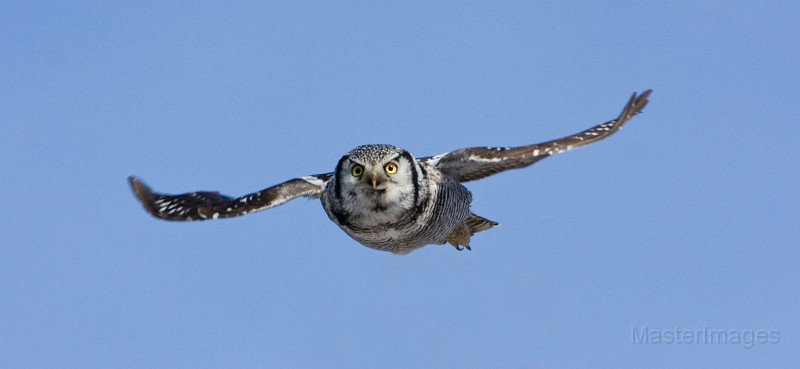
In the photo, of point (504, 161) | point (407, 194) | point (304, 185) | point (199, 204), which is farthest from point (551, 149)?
point (199, 204)

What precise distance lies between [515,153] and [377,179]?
251cm

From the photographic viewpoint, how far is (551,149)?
16594mm

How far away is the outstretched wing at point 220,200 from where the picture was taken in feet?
55.3

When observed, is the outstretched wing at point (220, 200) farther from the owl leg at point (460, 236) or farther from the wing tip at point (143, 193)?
the owl leg at point (460, 236)

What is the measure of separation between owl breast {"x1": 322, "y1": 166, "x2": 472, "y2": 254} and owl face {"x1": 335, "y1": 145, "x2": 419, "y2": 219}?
0.02 m

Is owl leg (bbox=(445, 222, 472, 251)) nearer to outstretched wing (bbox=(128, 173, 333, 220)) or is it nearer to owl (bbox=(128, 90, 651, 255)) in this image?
owl (bbox=(128, 90, 651, 255))

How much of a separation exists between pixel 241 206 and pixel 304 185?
1078 mm

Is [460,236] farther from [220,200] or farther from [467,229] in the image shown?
[220,200]

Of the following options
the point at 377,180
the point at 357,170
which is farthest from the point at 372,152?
the point at 377,180

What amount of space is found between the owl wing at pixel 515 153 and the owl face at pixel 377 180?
121cm

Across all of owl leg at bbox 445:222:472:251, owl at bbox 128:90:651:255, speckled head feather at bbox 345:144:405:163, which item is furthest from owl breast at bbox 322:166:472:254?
owl leg at bbox 445:222:472:251

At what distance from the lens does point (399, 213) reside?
16.2 m

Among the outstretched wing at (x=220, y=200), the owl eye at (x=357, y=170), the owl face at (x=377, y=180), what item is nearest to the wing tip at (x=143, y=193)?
the outstretched wing at (x=220, y=200)

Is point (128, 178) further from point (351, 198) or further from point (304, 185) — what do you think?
point (351, 198)
